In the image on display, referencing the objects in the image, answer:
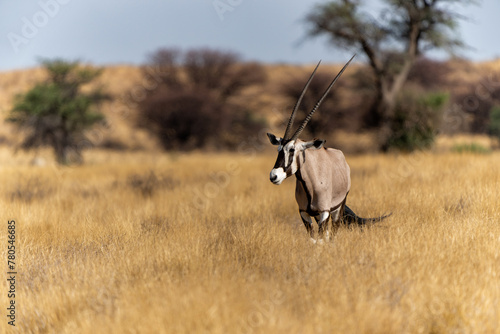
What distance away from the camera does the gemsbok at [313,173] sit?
3.48 metres

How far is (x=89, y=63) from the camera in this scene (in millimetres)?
17875

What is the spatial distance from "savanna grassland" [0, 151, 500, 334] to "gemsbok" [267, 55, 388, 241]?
31cm

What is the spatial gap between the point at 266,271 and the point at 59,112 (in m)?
14.9

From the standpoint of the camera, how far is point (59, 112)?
1541 centimetres

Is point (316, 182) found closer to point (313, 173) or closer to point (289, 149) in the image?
point (313, 173)

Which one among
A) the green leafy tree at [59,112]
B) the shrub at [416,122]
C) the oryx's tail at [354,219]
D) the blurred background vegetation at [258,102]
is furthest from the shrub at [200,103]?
the oryx's tail at [354,219]

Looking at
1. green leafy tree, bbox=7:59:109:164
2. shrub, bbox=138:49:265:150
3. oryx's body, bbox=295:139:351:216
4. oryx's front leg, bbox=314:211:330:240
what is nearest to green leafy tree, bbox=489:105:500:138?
shrub, bbox=138:49:265:150

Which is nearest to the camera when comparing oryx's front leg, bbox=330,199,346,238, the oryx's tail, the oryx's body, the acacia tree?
the oryx's body

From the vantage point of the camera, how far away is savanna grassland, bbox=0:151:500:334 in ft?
8.34

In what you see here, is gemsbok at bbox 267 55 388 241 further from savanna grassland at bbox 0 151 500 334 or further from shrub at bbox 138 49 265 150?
shrub at bbox 138 49 265 150

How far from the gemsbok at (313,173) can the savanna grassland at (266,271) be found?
1.03 feet

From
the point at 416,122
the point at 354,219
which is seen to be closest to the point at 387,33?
the point at 416,122

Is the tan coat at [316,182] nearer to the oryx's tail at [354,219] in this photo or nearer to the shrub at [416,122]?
the oryx's tail at [354,219]

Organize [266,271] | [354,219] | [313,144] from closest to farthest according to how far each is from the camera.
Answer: [266,271], [313,144], [354,219]
